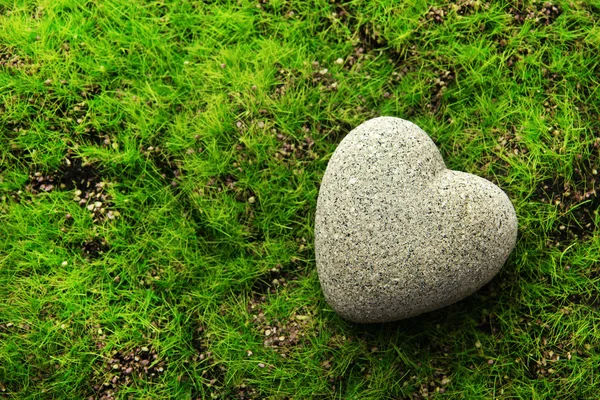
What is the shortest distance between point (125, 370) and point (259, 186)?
1066 millimetres

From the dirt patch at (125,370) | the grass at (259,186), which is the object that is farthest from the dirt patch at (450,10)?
the dirt patch at (125,370)

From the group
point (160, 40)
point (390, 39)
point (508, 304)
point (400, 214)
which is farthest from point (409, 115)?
point (160, 40)

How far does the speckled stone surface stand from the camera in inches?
86.2

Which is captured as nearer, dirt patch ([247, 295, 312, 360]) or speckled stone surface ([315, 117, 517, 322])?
speckled stone surface ([315, 117, 517, 322])

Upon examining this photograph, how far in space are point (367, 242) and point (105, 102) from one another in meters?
1.48

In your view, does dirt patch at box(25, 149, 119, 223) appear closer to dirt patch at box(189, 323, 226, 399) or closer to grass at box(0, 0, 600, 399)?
grass at box(0, 0, 600, 399)

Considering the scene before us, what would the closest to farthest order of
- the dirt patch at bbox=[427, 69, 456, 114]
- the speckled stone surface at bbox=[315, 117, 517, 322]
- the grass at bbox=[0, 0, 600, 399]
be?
1. the speckled stone surface at bbox=[315, 117, 517, 322]
2. the grass at bbox=[0, 0, 600, 399]
3. the dirt patch at bbox=[427, 69, 456, 114]

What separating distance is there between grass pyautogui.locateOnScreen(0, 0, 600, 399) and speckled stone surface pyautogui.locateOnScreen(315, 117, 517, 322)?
11.7 inches

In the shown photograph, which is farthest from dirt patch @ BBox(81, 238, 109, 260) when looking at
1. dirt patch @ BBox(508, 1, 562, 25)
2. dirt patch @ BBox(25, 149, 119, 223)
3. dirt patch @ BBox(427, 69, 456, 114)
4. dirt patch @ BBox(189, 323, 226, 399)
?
dirt patch @ BBox(508, 1, 562, 25)

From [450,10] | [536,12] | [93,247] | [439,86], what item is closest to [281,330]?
[93,247]

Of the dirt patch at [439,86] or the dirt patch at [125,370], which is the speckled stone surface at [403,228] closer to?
the dirt patch at [439,86]

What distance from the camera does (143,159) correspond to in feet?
8.63

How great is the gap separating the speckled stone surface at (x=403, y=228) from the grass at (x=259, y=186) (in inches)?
11.7

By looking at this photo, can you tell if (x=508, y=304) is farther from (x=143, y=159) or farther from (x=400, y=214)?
(x=143, y=159)
